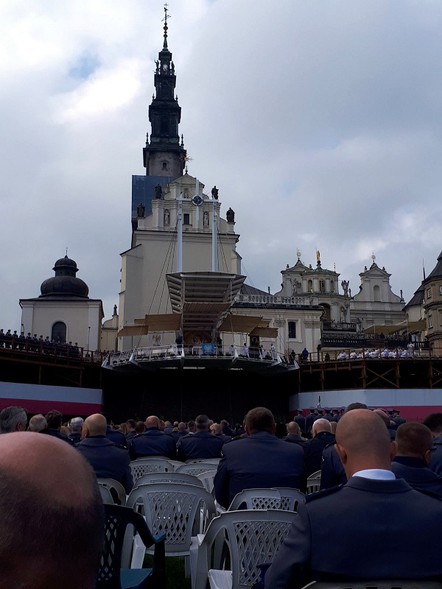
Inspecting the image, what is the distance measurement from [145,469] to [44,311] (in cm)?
4791

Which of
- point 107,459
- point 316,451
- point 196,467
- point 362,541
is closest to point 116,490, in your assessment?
point 107,459

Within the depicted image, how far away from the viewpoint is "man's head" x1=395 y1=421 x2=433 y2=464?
185 inches

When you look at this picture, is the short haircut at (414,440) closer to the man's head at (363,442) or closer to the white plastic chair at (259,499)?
the white plastic chair at (259,499)

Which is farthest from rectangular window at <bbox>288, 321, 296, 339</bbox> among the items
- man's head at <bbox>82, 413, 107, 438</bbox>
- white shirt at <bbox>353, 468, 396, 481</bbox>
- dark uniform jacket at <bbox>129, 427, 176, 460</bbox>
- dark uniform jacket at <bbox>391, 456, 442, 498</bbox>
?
white shirt at <bbox>353, 468, 396, 481</bbox>

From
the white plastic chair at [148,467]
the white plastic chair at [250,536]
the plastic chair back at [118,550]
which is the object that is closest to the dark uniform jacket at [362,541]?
the plastic chair back at [118,550]

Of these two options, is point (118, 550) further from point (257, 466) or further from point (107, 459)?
point (107, 459)

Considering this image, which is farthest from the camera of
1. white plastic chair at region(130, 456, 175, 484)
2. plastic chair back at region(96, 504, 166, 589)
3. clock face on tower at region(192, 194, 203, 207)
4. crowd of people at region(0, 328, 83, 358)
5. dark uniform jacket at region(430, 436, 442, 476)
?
clock face on tower at region(192, 194, 203, 207)

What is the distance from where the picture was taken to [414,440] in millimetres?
4730

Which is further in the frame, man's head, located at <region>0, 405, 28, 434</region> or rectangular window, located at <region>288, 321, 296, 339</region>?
rectangular window, located at <region>288, 321, 296, 339</region>

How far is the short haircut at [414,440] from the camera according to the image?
4.71m

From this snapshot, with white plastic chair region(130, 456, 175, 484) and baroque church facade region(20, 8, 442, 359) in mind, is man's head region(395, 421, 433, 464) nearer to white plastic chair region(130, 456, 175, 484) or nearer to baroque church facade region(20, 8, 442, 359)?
white plastic chair region(130, 456, 175, 484)

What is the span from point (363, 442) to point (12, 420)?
Answer: 5.20 m

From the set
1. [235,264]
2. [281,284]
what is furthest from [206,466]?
[281,284]

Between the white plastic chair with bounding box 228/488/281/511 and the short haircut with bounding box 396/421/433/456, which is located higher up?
the short haircut with bounding box 396/421/433/456
